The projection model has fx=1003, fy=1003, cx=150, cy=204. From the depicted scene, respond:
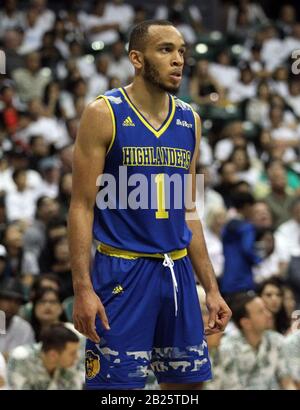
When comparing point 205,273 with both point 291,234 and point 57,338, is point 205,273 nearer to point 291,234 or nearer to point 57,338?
point 57,338

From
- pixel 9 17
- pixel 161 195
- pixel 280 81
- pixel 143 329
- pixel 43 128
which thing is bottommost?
pixel 143 329

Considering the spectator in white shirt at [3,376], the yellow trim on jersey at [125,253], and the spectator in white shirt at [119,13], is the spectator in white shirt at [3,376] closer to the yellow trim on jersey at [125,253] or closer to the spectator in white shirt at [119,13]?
the yellow trim on jersey at [125,253]

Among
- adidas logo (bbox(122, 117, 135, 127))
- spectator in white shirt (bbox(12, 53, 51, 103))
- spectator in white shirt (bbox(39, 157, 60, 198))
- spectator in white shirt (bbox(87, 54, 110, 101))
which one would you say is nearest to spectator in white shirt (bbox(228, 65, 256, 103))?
spectator in white shirt (bbox(87, 54, 110, 101))

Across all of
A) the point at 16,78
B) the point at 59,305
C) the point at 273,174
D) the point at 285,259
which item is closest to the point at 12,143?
the point at 16,78

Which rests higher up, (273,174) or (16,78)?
(16,78)

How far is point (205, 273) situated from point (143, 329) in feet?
1.53

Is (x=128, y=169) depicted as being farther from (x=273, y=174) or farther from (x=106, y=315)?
(x=273, y=174)

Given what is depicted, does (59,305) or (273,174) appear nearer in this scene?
(59,305)

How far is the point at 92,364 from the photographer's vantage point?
4391 mm

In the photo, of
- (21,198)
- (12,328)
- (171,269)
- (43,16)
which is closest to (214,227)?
(21,198)

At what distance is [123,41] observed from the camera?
1484 centimetres

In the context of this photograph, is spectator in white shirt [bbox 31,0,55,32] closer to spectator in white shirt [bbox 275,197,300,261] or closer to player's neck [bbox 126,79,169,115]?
spectator in white shirt [bbox 275,197,300,261]

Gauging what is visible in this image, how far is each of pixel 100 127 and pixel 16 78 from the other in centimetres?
954

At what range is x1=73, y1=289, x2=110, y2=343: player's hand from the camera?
13.9 ft
